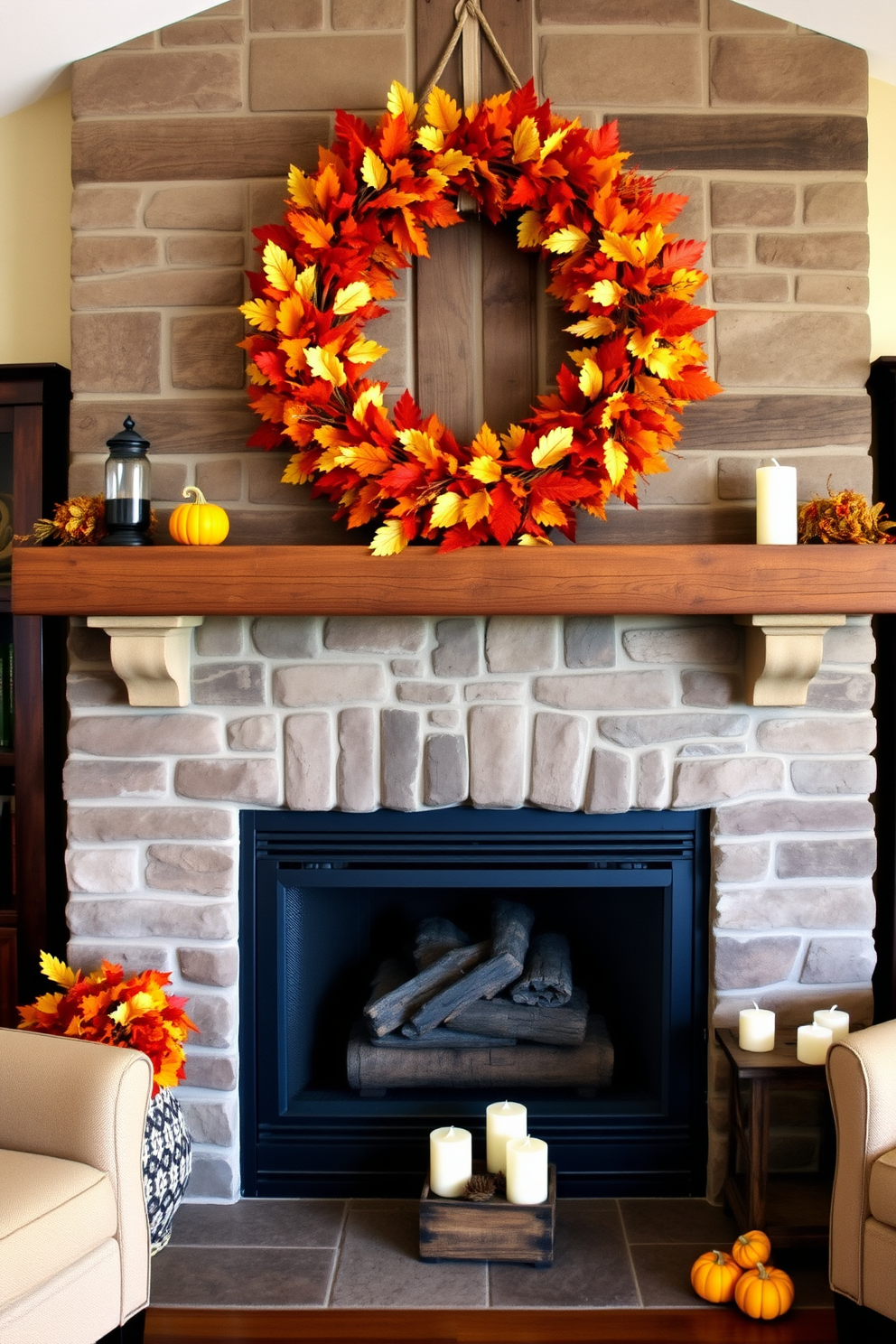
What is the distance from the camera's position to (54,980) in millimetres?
2271

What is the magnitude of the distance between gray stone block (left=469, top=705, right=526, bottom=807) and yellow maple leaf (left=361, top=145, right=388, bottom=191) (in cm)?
106

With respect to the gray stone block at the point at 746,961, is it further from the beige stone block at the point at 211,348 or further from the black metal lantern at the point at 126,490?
the beige stone block at the point at 211,348

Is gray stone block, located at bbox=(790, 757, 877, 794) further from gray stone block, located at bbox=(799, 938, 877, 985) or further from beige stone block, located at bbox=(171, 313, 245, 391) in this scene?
beige stone block, located at bbox=(171, 313, 245, 391)

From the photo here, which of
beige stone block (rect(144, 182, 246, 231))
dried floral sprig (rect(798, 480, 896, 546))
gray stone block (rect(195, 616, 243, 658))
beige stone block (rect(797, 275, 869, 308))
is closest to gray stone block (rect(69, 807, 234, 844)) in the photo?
gray stone block (rect(195, 616, 243, 658))

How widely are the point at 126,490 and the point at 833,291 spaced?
150 centimetres

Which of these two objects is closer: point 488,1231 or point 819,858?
point 488,1231

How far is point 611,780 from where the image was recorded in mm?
2268

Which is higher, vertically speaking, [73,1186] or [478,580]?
[478,580]

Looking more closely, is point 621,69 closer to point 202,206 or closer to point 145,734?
point 202,206

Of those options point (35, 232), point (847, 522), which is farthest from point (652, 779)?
point (35, 232)

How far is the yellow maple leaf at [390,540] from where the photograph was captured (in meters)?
2.06

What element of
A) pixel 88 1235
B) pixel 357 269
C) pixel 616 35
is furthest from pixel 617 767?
pixel 616 35

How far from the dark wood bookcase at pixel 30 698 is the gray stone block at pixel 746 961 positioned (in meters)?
1.46

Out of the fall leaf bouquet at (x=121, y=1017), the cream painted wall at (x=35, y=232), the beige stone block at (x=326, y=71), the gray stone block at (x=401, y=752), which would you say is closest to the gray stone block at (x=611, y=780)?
the gray stone block at (x=401, y=752)
